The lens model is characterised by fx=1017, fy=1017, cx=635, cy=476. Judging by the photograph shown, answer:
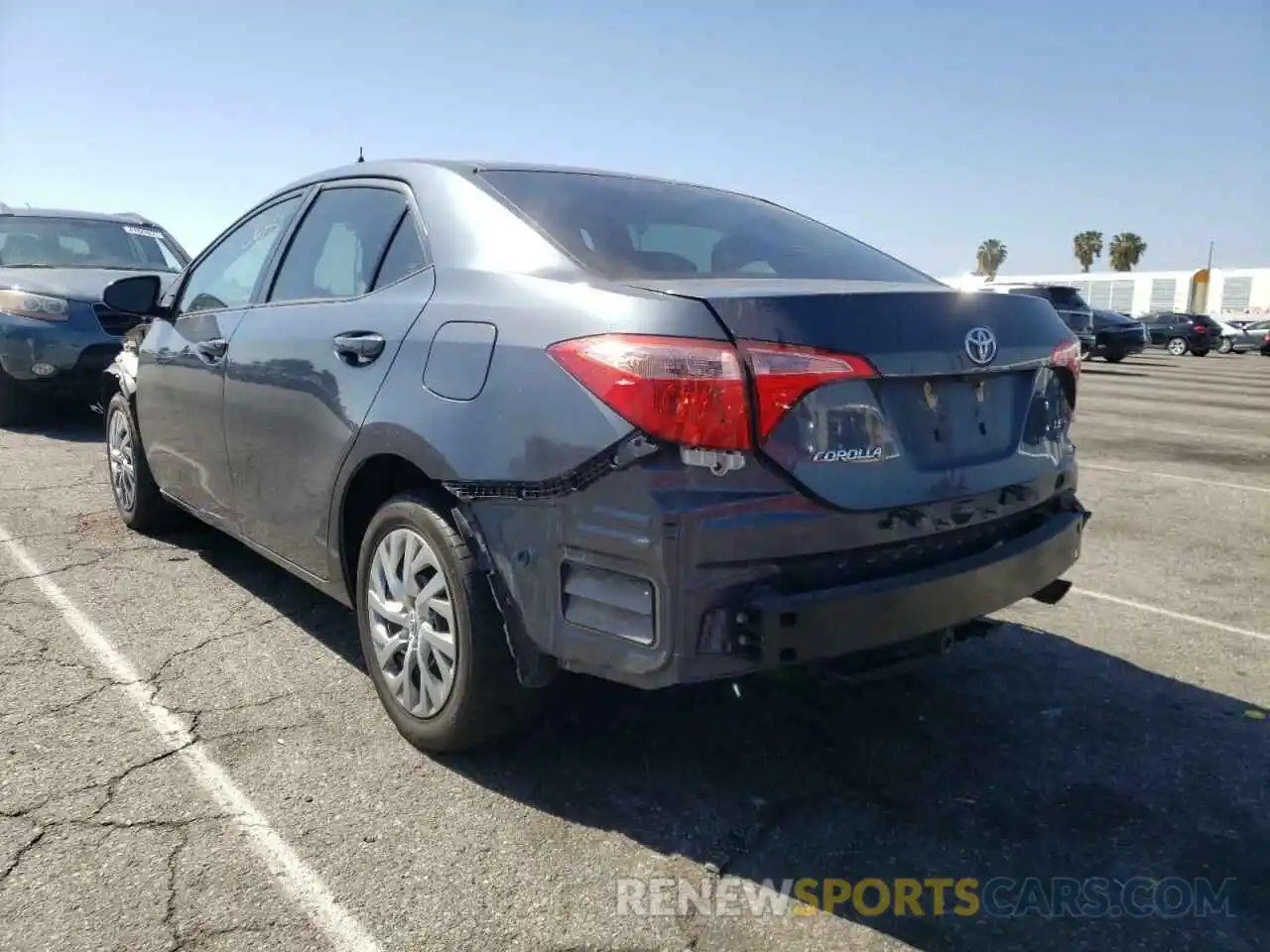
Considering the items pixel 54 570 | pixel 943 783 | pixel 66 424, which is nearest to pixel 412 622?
pixel 943 783

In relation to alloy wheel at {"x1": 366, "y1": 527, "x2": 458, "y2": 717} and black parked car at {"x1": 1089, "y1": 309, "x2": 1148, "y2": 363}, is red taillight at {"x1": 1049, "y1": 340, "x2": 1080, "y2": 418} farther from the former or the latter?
black parked car at {"x1": 1089, "y1": 309, "x2": 1148, "y2": 363}

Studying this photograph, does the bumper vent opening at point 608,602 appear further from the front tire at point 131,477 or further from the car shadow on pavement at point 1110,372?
the car shadow on pavement at point 1110,372

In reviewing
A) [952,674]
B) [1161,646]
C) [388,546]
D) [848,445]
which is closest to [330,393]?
[388,546]

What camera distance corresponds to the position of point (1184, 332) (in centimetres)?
3491

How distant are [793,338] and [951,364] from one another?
51cm

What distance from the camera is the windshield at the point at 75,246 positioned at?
898 cm

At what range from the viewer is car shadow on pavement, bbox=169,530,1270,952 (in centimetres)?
241

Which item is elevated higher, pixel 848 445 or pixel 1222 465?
pixel 848 445

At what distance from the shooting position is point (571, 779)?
9.36 feet

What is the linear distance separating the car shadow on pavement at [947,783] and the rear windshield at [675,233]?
1.21 meters

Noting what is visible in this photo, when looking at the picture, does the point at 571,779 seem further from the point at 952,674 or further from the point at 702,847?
the point at 952,674

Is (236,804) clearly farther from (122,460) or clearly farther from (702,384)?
(122,460)

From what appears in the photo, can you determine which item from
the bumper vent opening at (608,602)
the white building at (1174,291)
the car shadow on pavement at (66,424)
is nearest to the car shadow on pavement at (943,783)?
the bumper vent opening at (608,602)

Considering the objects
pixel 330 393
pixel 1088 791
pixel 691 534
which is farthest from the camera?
pixel 330 393
